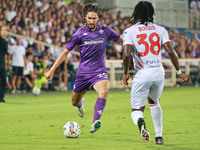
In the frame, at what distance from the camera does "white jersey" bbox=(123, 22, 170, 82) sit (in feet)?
21.7

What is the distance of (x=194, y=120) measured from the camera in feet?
33.7

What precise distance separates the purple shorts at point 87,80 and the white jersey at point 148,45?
1.79 meters

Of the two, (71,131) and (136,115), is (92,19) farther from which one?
(136,115)

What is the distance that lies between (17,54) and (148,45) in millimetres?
13543

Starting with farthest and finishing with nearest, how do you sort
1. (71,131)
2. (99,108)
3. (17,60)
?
(17,60)
(99,108)
(71,131)

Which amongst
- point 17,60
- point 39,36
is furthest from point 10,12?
point 17,60

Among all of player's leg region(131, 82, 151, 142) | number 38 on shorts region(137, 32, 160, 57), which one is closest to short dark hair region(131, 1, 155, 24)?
number 38 on shorts region(137, 32, 160, 57)

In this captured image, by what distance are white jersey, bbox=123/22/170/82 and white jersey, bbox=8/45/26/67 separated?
13.4 m

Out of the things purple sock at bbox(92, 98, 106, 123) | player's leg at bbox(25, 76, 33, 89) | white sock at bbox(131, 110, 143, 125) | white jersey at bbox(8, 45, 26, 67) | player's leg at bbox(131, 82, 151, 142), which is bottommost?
player's leg at bbox(25, 76, 33, 89)

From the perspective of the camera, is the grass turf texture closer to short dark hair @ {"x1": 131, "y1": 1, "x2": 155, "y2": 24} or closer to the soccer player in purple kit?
the soccer player in purple kit

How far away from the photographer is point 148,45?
661 cm

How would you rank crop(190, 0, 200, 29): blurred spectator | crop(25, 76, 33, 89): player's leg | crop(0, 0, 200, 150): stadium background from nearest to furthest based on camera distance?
crop(0, 0, 200, 150): stadium background
crop(25, 76, 33, 89): player's leg
crop(190, 0, 200, 29): blurred spectator

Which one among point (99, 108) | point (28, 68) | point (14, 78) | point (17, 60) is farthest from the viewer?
point (28, 68)

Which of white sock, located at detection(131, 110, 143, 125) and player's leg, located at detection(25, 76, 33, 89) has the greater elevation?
white sock, located at detection(131, 110, 143, 125)
